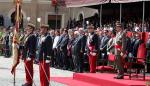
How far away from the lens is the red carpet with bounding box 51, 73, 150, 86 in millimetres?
15895

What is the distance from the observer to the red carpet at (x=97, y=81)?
15.9 meters

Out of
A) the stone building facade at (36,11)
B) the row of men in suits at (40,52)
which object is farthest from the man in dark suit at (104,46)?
the stone building facade at (36,11)

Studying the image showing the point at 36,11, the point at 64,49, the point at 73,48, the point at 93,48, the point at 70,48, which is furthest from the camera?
the point at 36,11

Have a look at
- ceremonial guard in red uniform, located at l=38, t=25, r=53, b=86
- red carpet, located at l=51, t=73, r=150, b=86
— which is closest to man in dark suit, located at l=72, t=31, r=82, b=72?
red carpet, located at l=51, t=73, r=150, b=86

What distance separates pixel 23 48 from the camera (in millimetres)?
16703

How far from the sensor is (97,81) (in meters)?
17.7

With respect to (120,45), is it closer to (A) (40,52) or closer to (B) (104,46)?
(A) (40,52)

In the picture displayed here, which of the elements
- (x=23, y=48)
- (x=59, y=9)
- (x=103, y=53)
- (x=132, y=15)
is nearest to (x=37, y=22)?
(x=59, y=9)

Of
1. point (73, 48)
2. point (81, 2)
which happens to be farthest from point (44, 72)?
point (81, 2)

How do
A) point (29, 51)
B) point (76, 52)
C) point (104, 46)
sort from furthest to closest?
point (104, 46), point (76, 52), point (29, 51)

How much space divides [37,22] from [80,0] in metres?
25.2

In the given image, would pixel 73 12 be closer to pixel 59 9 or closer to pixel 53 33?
pixel 59 9

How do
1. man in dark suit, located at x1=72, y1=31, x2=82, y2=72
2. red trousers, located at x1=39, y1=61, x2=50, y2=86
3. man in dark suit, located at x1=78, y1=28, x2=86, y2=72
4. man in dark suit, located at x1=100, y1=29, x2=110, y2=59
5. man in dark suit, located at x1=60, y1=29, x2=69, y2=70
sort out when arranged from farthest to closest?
man in dark suit, located at x1=60, y1=29, x2=69, y2=70, man in dark suit, located at x1=100, y1=29, x2=110, y2=59, man in dark suit, located at x1=72, y1=31, x2=82, y2=72, man in dark suit, located at x1=78, y1=28, x2=86, y2=72, red trousers, located at x1=39, y1=61, x2=50, y2=86

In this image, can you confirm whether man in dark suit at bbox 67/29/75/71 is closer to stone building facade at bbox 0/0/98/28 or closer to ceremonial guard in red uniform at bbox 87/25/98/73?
ceremonial guard in red uniform at bbox 87/25/98/73
